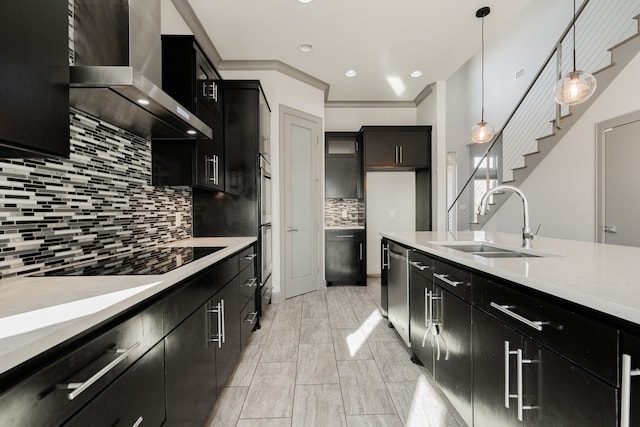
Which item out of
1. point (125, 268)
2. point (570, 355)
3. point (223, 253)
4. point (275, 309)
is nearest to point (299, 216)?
point (275, 309)

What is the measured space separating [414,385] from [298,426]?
2.72 ft

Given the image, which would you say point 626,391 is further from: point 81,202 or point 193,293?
point 81,202

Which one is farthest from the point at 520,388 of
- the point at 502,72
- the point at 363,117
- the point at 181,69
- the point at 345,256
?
the point at 502,72

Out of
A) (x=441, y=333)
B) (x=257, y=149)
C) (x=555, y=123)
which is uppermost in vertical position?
(x=555, y=123)

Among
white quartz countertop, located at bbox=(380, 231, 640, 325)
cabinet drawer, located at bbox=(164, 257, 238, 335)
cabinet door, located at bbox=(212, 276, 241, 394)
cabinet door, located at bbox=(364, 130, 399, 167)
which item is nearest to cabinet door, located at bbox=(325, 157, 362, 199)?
cabinet door, located at bbox=(364, 130, 399, 167)

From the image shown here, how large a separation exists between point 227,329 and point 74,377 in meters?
1.22

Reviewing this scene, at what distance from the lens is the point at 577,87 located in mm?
2408

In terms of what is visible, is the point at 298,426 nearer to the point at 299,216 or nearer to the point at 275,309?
the point at 275,309

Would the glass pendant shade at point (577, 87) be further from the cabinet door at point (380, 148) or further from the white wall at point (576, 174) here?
the cabinet door at point (380, 148)

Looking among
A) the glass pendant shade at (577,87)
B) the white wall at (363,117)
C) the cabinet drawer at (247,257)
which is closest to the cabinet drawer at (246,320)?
the cabinet drawer at (247,257)

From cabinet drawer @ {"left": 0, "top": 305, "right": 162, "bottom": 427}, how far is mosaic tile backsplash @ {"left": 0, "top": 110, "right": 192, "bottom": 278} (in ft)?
Result: 2.25

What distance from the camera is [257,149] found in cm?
290

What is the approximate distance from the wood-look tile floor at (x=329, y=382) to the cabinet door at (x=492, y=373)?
44 cm

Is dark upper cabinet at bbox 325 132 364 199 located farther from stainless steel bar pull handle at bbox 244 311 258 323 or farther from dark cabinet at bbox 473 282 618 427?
dark cabinet at bbox 473 282 618 427
